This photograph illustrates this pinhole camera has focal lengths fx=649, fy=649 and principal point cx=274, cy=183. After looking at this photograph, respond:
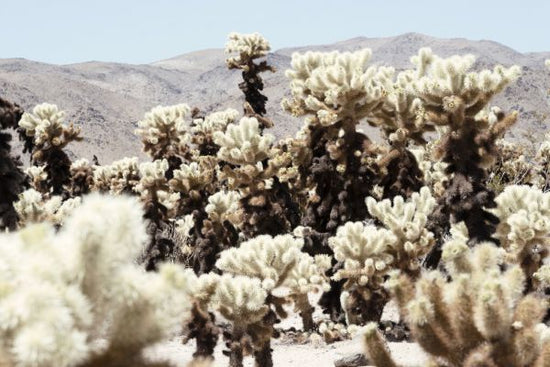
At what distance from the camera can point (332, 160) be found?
923 cm

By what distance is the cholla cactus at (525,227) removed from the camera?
682 cm

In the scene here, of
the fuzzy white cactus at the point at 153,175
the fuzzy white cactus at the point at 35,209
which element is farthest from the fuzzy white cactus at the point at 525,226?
the fuzzy white cactus at the point at 35,209

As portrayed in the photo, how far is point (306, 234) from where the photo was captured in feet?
30.1

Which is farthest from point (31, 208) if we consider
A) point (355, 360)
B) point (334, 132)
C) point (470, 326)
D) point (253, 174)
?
point (470, 326)

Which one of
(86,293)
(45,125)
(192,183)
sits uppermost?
(45,125)

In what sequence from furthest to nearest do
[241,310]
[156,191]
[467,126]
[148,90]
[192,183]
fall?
[148,90], [156,191], [192,183], [467,126], [241,310]

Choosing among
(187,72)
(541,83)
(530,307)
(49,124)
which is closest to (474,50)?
(187,72)

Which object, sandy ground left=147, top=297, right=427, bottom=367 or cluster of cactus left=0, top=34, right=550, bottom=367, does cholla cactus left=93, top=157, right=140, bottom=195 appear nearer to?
cluster of cactus left=0, top=34, right=550, bottom=367

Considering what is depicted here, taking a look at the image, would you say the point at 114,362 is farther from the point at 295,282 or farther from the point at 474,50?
the point at 474,50

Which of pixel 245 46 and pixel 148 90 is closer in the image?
pixel 245 46

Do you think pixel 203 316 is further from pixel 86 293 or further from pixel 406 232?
pixel 86 293

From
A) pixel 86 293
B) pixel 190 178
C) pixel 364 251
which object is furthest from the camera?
pixel 190 178

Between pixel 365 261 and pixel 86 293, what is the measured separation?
234 inches

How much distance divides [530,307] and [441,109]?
4698mm
